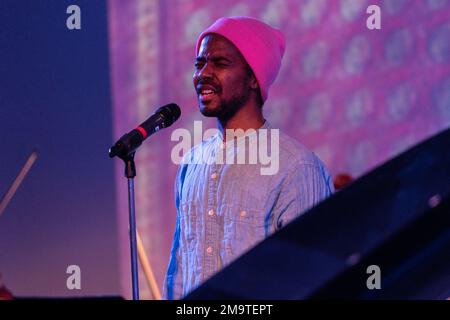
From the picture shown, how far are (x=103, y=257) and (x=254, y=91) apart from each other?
2.08 metres

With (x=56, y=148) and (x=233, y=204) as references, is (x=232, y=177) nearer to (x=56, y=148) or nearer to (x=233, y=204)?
(x=233, y=204)

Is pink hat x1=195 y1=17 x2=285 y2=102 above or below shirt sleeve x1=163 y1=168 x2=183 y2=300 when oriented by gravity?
above

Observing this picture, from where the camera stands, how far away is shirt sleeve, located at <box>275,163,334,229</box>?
6.01 ft

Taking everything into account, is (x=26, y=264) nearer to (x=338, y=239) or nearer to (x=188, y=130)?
(x=188, y=130)

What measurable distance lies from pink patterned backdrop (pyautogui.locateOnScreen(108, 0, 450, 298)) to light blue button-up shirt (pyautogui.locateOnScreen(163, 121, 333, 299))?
186 cm

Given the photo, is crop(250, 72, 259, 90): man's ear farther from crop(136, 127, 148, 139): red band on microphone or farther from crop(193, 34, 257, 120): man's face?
crop(136, 127, 148, 139): red band on microphone

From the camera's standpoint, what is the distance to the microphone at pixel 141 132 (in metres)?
1.74

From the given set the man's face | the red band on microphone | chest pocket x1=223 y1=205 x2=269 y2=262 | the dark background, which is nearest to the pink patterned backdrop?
the dark background

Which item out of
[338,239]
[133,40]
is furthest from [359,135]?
[338,239]

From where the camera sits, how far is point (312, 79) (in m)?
3.91

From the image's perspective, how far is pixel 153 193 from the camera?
4.13 meters

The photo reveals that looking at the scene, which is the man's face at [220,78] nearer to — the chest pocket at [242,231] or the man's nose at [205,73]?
the man's nose at [205,73]

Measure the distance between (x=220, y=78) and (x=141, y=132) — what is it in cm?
30
